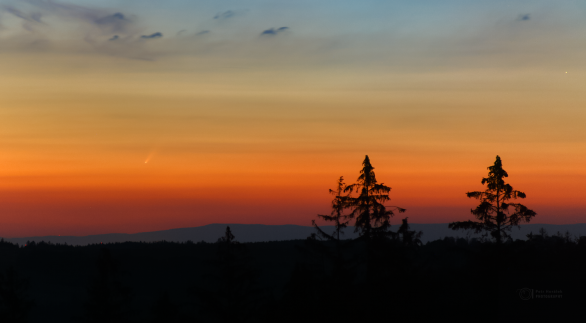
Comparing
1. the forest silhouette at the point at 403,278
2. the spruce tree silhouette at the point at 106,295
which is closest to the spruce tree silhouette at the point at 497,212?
the forest silhouette at the point at 403,278

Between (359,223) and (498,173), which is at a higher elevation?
(498,173)

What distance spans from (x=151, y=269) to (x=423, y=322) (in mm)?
150043

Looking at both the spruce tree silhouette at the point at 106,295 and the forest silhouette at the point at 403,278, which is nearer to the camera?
the forest silhouette at the point at 403,278

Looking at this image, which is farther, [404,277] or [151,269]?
[151,269]

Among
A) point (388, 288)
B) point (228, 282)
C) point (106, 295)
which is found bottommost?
point (106, 295)

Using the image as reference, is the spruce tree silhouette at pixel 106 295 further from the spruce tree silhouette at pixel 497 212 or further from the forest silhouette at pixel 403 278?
the spruce tree silhouette at pixel 497 212

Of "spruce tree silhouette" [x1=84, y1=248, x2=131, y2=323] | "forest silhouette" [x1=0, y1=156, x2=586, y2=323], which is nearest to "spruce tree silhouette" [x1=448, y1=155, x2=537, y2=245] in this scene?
"forest silhouette" [x1=0, y1=156, x2=586, y2=323]

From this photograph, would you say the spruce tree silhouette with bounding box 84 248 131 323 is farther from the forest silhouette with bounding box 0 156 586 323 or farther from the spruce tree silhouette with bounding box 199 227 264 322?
the spruce tree silhouette with bounding box 199 227 264 322

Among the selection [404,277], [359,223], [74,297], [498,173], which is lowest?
[74,297]

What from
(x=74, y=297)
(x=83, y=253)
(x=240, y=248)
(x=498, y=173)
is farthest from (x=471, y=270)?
(x=83, y=253)

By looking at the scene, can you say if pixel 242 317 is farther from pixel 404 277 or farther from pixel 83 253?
pixel 83 253

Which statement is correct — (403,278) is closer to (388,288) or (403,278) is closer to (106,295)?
(388,288)

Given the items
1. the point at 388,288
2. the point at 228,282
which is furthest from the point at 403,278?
the point at 228,282

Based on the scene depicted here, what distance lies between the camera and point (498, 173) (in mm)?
39406
